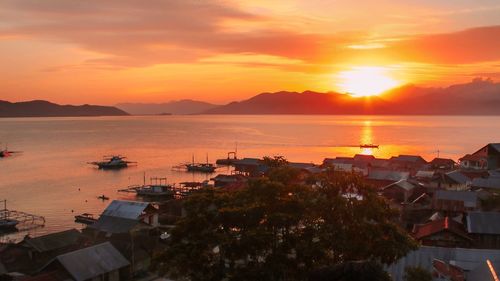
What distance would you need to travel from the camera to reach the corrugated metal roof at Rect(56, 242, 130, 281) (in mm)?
18766

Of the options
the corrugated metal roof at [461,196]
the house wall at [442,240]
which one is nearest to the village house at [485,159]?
the corrugated metal roof at [461,196]

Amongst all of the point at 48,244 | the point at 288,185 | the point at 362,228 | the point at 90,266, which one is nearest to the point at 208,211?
the point at 288,185

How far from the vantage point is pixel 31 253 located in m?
23.2

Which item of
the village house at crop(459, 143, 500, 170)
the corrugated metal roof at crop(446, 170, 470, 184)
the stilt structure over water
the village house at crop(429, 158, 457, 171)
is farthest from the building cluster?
the village house at crop(429, 158, 457, 171)

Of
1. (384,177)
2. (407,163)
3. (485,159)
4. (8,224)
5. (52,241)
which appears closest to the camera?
(52,241)

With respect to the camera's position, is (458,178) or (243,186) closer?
(243,186)

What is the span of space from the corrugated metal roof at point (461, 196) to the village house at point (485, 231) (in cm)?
654

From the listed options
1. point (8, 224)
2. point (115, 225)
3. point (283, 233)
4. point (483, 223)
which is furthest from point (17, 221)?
point (483, 223)

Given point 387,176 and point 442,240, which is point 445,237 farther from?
point 387,176

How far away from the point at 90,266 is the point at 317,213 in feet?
40.0

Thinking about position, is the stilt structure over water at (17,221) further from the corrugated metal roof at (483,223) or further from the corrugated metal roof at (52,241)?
the corrugated metal roof at (483,223)

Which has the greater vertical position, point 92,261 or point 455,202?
point 455,202

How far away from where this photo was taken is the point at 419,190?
35.5 meters

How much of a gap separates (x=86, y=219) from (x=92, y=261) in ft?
64.4
